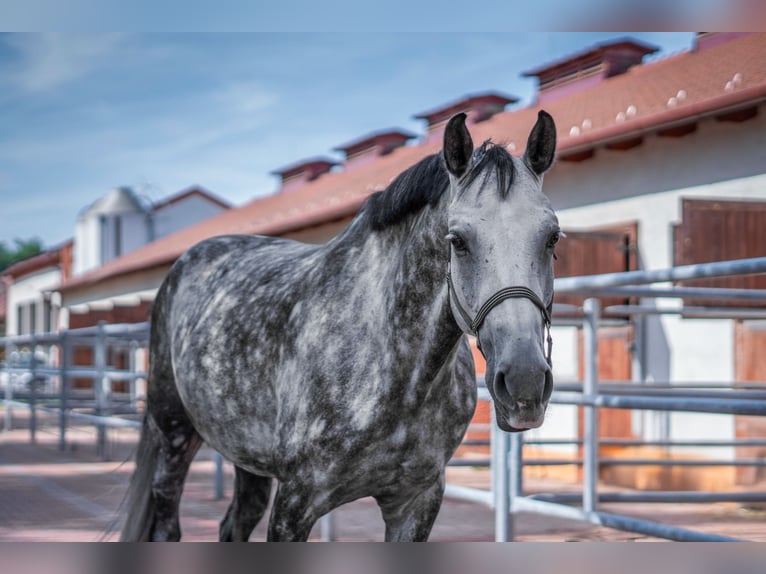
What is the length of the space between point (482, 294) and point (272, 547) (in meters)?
0.98

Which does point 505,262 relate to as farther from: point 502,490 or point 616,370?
point 616,370

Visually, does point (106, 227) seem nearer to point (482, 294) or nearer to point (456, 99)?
point (456, 99)

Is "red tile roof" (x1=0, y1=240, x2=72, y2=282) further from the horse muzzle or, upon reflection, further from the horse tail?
the horse muzzle

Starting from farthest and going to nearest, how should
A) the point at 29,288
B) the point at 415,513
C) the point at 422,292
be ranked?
the point at 29,288, the point at 415,513, the point at 422,292

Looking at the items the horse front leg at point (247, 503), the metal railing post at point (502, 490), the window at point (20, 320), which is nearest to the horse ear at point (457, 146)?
the horse front leg at point (247, 503)

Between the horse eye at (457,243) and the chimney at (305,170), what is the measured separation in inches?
658

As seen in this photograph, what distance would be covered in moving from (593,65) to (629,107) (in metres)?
2.96

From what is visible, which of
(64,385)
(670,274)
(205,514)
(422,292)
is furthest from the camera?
(64,385)

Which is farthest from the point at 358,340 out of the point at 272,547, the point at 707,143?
the point at 707,143

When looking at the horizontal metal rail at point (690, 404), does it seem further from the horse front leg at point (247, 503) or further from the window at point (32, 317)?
the window at point (32, 317)

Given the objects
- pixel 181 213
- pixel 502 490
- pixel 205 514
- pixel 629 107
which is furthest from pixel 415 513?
pixel 181 213

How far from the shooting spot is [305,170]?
762 inches

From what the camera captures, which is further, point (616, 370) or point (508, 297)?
point (616, 370)

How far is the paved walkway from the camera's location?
538 cm
